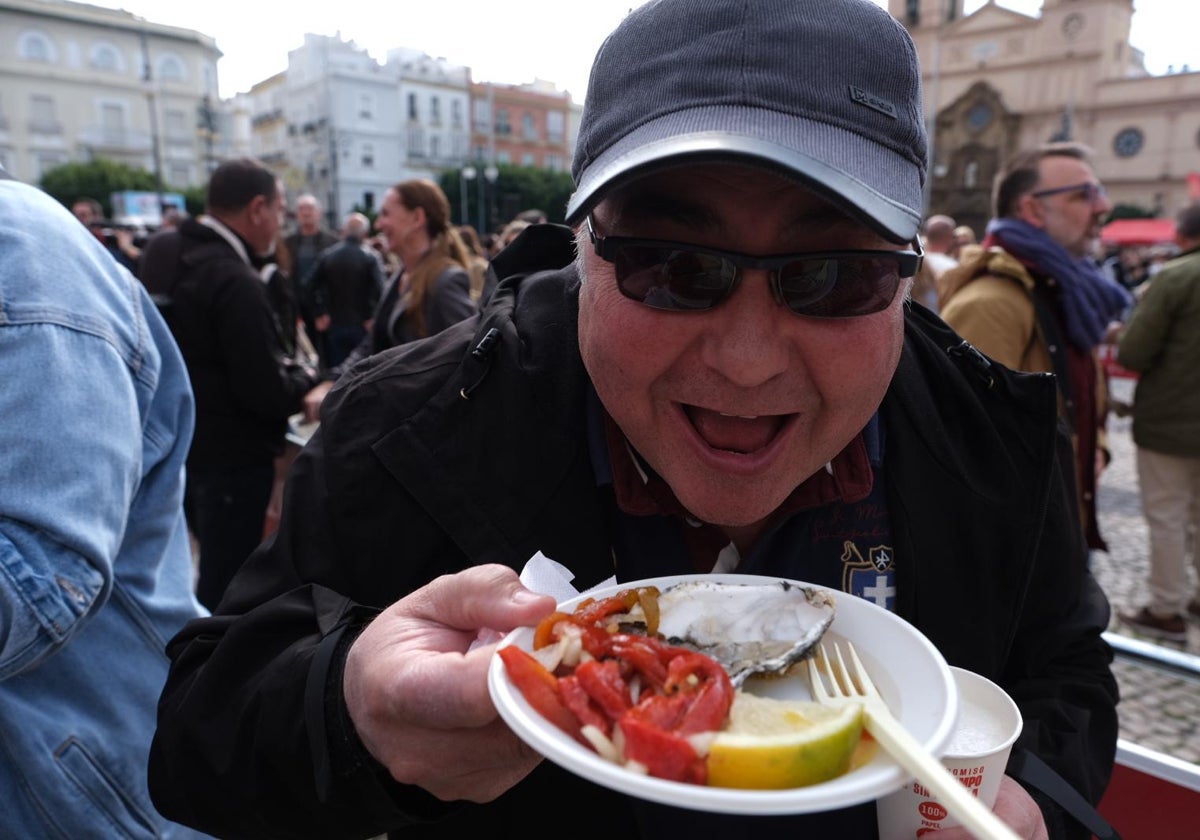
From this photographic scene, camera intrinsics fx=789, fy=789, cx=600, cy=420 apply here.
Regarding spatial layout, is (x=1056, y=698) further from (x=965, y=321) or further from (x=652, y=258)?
(x=965, y=321)

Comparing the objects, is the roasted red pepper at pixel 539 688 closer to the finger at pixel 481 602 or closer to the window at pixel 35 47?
the finger at pixel 481 602

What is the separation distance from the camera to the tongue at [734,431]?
52.0 inches

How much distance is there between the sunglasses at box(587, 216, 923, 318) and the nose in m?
0.01

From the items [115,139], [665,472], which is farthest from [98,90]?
[665,472]

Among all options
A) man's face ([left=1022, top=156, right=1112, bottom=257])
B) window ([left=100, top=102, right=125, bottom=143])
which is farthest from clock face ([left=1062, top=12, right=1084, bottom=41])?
window ([left=100, top=102, right=125, bottom=143])

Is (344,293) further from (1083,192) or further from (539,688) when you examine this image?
(539,688)

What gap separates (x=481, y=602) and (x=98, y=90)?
7469cm

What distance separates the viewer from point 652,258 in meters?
1.21

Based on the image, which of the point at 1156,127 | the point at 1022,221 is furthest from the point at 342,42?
the point at 1022,221

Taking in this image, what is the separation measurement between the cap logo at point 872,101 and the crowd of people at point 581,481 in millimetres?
10

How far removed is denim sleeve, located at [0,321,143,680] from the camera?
133 centimetres

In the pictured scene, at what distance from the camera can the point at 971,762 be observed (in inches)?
44.0

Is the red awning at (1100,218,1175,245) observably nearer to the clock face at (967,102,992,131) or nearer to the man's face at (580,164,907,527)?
the man's face at (580,164,907,527)

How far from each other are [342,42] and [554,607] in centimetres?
7468
